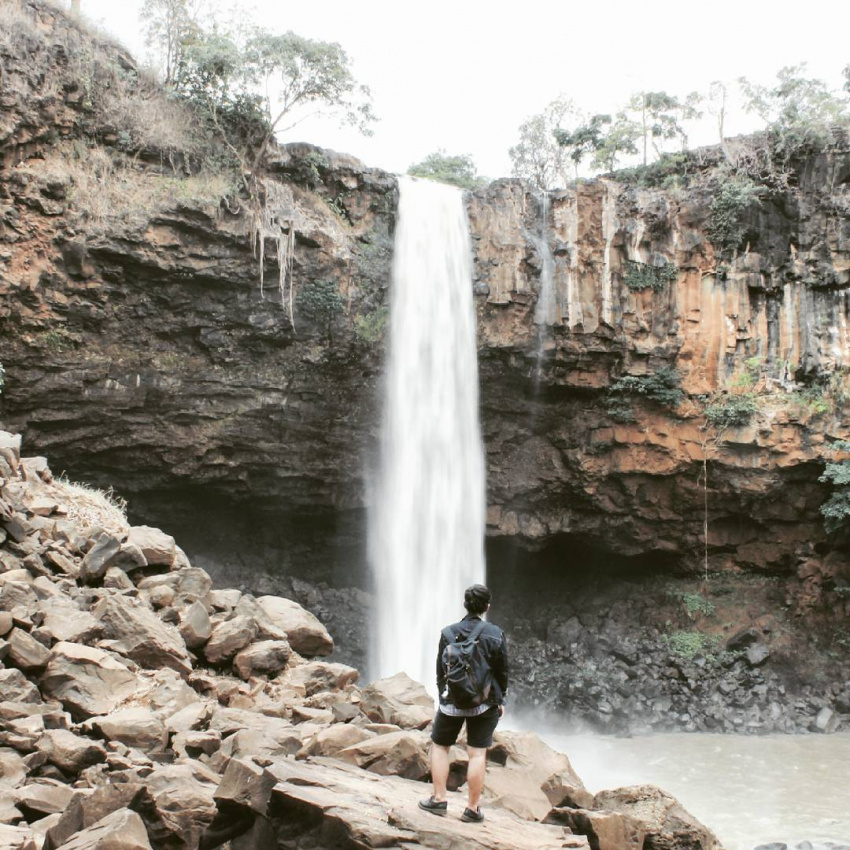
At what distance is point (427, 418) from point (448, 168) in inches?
521

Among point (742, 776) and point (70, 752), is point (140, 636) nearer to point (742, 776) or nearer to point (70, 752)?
point (70, 752)

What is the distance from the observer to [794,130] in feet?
61.6

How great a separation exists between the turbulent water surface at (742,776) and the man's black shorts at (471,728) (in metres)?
6.07

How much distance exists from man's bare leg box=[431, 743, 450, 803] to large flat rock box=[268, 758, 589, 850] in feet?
0.46

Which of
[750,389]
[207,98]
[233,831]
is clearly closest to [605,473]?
[750,389]

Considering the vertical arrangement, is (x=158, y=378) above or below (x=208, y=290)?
below

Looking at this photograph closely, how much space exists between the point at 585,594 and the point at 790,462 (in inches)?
239

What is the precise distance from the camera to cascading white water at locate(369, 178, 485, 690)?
695 inches

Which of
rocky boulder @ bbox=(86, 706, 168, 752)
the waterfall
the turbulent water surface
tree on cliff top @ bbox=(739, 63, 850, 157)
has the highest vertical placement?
tree on cliff top @ bbox=(739, 63, 850, 157)

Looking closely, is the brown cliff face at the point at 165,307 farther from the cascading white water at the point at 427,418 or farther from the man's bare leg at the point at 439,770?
the man's bare leg at the point at 439,770

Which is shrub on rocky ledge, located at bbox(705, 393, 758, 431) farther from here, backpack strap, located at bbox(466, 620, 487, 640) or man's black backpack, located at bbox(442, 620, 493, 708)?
man's black backpack, located at bbox(442, 620, 493, 708)

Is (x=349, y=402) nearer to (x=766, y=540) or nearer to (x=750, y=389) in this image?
(x=750, y=389)

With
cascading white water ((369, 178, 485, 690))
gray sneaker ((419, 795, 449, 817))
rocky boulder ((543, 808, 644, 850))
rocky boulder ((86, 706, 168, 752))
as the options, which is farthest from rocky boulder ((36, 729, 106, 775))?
cascading white water ((369, 178, 485, 690))

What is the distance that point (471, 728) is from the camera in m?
5.07
